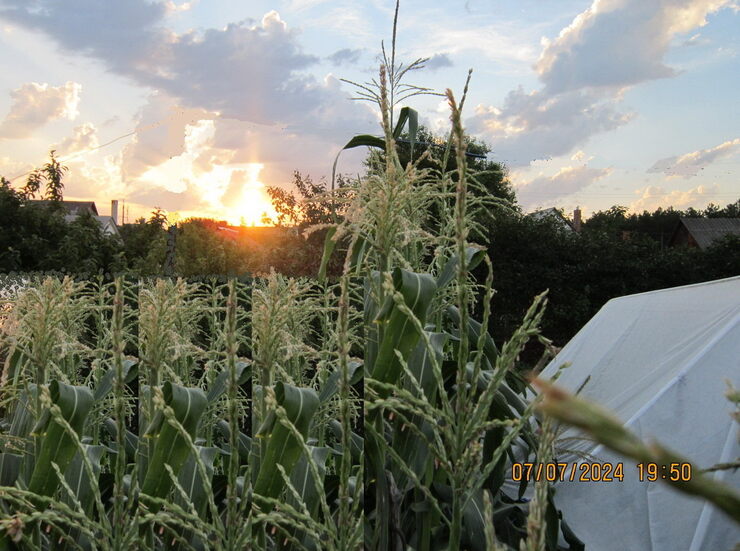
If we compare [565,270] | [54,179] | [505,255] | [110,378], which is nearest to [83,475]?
[110,378]

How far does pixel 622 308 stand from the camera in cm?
599

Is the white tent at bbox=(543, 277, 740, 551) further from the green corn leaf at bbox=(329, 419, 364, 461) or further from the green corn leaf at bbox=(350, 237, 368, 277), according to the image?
the green corn leaf at bbox=(329, 419, 364, 461)

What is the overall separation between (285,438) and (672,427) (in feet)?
10.5

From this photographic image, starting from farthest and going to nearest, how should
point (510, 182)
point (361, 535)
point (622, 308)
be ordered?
point (510, 182) < point (622, 308) < point (361, 535)

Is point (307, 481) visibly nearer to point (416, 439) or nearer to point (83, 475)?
point (416, 439)

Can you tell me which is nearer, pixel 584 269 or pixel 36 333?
pixel 36 333

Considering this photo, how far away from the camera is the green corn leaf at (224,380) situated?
1737 mm

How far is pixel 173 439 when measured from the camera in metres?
1.76

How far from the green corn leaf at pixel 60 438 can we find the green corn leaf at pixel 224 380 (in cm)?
34

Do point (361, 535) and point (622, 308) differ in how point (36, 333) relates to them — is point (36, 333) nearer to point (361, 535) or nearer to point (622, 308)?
point (361, 535)

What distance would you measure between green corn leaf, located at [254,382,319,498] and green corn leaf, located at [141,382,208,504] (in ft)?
0.65

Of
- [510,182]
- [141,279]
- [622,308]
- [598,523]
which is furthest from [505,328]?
[510,182]

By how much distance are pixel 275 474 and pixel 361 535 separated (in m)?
0.30

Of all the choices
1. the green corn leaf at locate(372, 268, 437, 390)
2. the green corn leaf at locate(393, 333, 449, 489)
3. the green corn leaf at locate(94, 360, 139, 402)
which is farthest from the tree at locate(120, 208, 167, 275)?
the green corn leaf at locate(372, 268, 437, 390)
